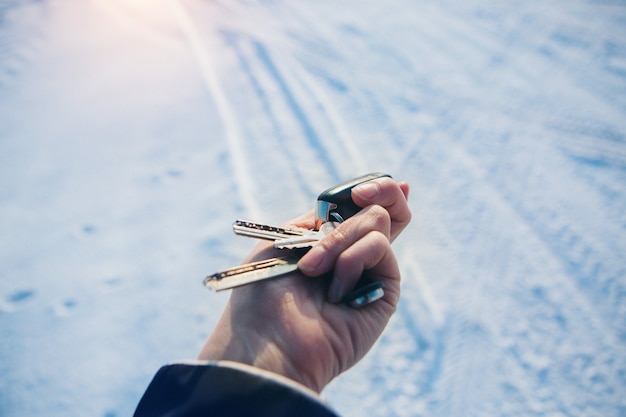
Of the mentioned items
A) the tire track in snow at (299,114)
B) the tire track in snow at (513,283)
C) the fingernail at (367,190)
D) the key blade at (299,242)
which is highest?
the fingernail at (367,190)

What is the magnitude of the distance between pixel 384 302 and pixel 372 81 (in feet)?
6.04

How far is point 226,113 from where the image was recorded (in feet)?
6.89

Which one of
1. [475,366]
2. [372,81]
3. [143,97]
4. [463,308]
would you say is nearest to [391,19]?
[372,81]

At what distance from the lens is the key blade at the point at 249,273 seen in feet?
2.17

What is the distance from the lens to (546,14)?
299 cm

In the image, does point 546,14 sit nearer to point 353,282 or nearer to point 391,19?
point 391,19

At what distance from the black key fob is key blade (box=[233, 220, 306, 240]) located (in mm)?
130

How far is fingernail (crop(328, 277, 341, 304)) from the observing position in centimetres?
77

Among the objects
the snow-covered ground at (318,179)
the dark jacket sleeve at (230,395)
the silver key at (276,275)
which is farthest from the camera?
the snow-covered ground at (318,179)

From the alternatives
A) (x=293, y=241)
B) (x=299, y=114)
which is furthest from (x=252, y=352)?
(x=299, y=114)

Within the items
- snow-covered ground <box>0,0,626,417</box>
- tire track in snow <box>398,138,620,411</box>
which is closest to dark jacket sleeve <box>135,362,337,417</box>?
snow-covered ground <box>0,0,626,417</box>

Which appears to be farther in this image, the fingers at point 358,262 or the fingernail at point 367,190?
the fingernail at point 367,190

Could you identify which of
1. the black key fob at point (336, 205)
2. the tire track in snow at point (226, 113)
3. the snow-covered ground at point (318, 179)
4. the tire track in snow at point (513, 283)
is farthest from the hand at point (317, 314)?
the tire track in snow at point (226, 113)

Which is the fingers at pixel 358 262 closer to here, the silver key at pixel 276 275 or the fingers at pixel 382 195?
the silver key at pixel 276 275
